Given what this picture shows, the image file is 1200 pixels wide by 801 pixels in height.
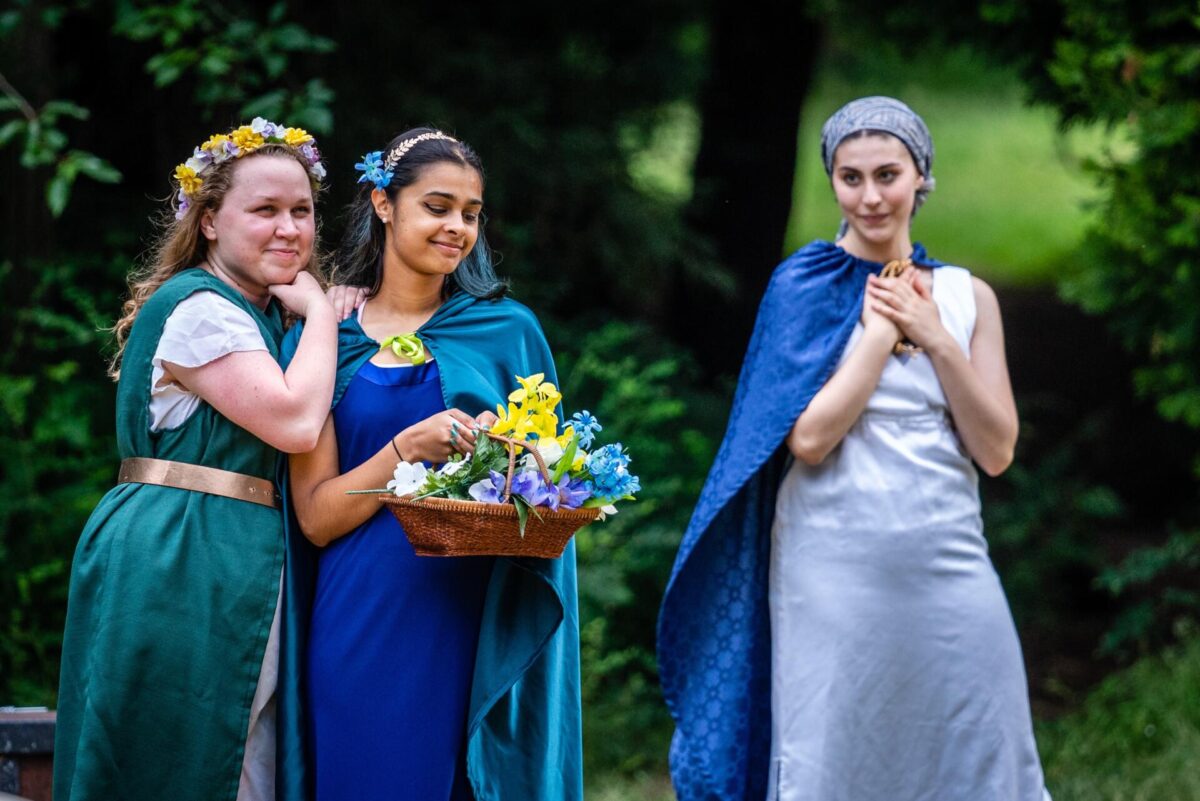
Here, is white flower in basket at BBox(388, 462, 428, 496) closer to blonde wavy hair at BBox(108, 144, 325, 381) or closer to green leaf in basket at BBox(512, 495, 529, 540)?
green leaf in basket at BBox(512, 495, 529, 540)

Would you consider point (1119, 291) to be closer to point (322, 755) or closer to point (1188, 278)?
point (1188, 278)

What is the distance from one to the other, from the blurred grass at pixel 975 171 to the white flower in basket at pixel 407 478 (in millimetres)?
8311

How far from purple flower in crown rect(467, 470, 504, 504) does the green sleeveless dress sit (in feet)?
1.83

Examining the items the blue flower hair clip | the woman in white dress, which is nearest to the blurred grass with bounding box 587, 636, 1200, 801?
the woman in white dress

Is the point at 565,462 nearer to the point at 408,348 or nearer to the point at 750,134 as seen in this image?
the point at 408,348

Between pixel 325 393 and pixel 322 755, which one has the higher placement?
pixel 325 393

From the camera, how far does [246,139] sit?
3070 mm

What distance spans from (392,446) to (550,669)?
2.26ft

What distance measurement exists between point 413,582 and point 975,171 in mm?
15039

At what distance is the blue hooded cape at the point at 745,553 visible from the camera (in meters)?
3.40

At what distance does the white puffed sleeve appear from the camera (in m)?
2.90

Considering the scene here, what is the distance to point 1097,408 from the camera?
914 cm

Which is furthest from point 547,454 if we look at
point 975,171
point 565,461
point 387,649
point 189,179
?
point 975,171

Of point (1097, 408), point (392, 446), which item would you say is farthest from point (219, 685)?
point (1097, 408)
